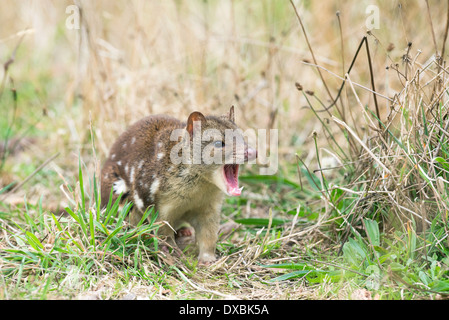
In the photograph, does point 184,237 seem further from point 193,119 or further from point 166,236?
point 193,119

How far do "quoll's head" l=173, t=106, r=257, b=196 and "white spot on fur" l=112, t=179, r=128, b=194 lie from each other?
0.62 m

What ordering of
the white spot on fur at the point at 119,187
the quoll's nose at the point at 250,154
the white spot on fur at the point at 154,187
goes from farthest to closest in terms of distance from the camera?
the white spot on fur at the point at 119,187 < the white spot on fur at the point at 154,187 < the quoll's nose at the point at 250,154

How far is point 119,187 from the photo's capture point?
3734mm

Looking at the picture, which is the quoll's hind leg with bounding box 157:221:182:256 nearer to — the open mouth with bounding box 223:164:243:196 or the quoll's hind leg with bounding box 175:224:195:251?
the quoll's hind leg with bounding box 175:224:195:251

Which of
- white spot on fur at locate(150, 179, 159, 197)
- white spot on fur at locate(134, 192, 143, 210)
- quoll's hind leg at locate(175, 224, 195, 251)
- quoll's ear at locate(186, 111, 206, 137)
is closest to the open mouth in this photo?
quoll's ear at locate(186, 111, 206, 137)

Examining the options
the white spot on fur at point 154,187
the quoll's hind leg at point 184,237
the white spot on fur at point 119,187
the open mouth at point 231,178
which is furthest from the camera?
the quoll's hind leg at point 184,237

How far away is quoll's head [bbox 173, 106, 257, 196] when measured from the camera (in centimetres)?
330

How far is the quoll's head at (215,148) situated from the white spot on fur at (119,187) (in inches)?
24.3

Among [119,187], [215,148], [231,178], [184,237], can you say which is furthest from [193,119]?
[184,237]

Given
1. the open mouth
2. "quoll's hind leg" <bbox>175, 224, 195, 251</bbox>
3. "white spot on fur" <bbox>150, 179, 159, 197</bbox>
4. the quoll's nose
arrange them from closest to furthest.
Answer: the quoll's nose, the open mouth, "white spot on fur" <bbox>150, 179, 159, 197</bbox>, "quoll's hind leg" <bbox>175, 224, 195, 251</bbox>

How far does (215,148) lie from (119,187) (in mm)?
847

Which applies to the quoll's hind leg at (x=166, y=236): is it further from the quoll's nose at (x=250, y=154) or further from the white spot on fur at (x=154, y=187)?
the quoll's nose at (x=250, y=154)

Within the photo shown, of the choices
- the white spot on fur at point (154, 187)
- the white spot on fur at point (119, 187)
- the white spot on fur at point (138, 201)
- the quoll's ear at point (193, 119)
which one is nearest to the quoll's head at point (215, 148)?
the quoll's ear at point (193, 119)

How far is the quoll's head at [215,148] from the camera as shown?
330 cm
